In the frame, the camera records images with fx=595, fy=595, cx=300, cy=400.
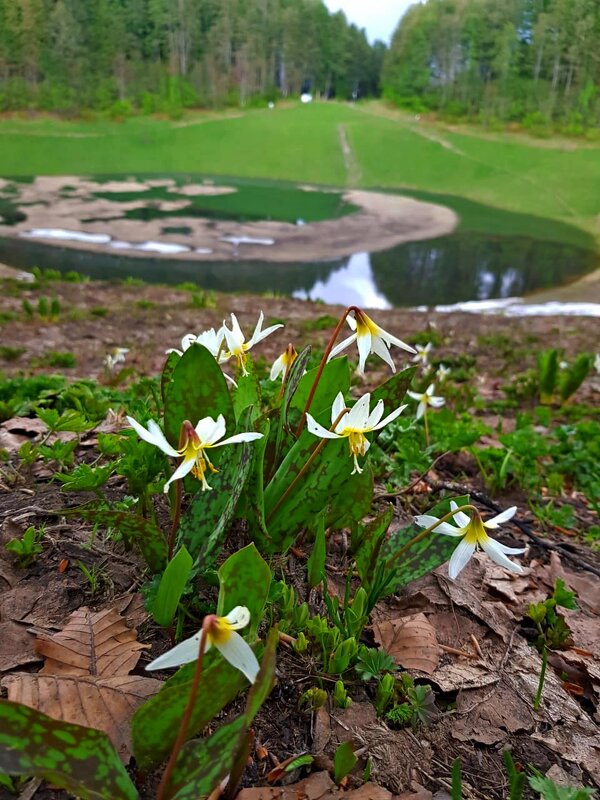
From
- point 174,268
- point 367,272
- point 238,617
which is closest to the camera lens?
point 238,617

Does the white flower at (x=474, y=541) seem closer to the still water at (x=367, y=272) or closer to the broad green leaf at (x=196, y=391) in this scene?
the broad green leaf at (x=196, y=391)

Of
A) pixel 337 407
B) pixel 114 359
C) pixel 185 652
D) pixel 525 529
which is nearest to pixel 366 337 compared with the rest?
pixel 337 407

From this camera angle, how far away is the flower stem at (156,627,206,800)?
0.61 m

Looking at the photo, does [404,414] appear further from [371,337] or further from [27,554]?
[27,554]

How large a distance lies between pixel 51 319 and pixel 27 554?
183 inches

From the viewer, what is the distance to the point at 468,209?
723 inches

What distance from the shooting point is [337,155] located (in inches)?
885

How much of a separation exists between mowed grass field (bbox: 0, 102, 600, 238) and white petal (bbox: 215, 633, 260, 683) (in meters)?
18.3

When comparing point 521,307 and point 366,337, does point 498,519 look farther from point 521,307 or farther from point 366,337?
point 521,307

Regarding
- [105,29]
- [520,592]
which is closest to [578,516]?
[520,592]

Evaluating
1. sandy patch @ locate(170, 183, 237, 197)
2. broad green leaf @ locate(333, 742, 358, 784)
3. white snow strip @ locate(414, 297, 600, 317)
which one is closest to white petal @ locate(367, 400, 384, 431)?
broad green leaf @ locate(333, 742, 358, 784)

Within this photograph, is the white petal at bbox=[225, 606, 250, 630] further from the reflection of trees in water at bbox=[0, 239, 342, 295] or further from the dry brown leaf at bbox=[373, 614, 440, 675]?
the reflection of trees in water at bbox=[0, 239, 342, 295]

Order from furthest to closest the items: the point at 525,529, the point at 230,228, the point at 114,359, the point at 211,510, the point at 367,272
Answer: the point at 230,228 → the point at 367,272 → the point at 114,359 → the point at 525,529 → the point at 211,510

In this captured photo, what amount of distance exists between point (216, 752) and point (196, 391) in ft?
1.87
